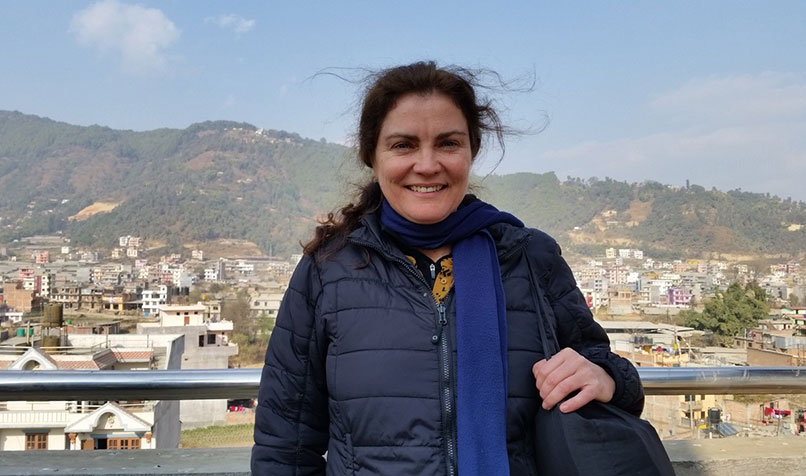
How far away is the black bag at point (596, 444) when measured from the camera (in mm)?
936

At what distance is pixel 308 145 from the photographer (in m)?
112

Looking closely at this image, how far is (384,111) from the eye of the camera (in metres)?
1.16

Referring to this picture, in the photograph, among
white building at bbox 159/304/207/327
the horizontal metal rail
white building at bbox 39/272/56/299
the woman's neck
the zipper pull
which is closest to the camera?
the zipper pull

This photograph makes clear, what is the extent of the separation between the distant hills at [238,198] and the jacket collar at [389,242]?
4813 cm

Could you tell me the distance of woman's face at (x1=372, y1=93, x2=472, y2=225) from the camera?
111 cm

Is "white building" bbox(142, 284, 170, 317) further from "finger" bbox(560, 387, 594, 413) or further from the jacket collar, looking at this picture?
"finger" bbox(560, 387, 594, 413)

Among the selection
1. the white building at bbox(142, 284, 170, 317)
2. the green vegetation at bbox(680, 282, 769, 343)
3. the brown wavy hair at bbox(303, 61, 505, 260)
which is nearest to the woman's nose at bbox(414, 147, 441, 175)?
the brown wavy hair at bbox(303, 61, 505, 260)

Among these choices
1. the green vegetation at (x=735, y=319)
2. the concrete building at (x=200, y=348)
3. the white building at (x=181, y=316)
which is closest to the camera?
the green vegetation at (x=735, y=319)

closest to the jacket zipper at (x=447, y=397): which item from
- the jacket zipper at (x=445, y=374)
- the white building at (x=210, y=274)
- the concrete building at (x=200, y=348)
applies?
the jacket zipper at (x=445, y=374)

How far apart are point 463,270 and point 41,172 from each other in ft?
358


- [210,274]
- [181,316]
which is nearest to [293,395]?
[181,316]

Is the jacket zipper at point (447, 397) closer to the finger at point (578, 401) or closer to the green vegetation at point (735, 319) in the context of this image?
the finger at point (578, 401)

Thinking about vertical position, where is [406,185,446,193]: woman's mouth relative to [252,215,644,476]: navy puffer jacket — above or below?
above

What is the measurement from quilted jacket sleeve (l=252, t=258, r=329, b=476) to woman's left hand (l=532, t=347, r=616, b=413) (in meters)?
0.40
